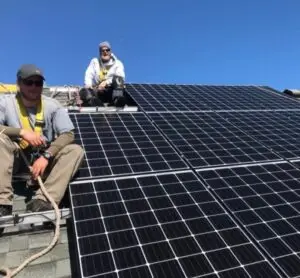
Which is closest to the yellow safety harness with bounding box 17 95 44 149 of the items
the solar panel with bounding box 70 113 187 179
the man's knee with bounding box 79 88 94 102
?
the solar panel with bounding box 70 113 187 179

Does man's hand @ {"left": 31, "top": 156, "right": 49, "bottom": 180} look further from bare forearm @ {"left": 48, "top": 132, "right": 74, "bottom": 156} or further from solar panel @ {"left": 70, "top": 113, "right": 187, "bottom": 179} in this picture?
solar panel @ {"left": 70, "top": 113, "right": 187, "bottom": 179}

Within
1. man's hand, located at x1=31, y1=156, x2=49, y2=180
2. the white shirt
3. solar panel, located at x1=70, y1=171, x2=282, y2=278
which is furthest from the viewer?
the white shirt

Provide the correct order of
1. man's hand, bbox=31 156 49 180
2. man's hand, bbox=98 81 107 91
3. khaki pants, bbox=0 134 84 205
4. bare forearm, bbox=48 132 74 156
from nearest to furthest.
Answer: khaki pants, bbox=0 134 84 205, man's hand, bbox=31 156 49 180, bare forearm, bbox=48 132 74 156, man's hand, bbox=98 81 107 91

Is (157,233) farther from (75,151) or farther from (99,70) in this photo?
(99,70)

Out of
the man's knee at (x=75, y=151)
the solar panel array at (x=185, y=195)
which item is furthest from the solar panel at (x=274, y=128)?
the man's knee at (x=75, y=151)

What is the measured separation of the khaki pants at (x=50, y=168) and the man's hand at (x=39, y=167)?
12 centimetres

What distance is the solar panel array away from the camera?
4.09 metres

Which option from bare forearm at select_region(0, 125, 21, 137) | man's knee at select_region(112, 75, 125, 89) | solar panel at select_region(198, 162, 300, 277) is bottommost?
solar panel at select_region(198, 162, 300, 277)

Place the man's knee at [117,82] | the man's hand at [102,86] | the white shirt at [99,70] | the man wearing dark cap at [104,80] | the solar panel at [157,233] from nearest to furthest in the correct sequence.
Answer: the solar panel at [157,233]
the man wearing dark cap at [104,80]
the man's knee at [117,82]
the man's hand at [102,86]
the white shirt at [99,70]

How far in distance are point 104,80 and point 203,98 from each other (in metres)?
2.78

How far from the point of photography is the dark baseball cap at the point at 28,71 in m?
5.57

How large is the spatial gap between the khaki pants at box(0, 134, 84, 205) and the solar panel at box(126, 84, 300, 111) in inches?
145

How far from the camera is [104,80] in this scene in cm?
1027

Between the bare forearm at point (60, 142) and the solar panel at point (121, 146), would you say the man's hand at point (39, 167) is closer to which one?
the bare forearm at point (60, 142)
